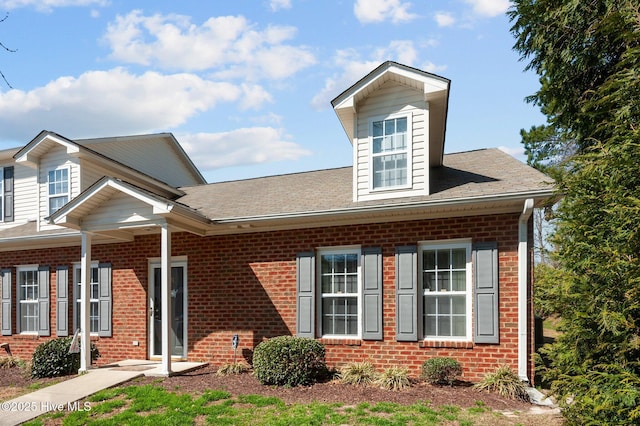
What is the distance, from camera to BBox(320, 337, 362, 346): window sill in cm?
938

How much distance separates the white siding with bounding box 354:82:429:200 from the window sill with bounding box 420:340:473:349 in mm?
2803

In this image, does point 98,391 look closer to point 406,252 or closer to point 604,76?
point 406,252

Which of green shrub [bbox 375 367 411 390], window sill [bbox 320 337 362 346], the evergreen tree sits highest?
the evergreen tree

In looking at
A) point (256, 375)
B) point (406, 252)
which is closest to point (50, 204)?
point (256, 375)

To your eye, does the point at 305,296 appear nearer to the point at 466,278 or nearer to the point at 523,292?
the point at 466,278

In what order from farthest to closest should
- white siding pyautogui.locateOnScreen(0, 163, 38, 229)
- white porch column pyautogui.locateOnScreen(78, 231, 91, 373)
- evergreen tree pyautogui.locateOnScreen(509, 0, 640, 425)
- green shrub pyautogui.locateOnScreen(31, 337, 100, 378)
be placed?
white siding pyautogui.locateOnScreen(0, 163, 38, 229) < green shrub pyautogui.locateOnScreen(31, 337, 100, 378) < white porch column pyautogui.locateOnScreen(78, 231, 91, 373) < evergreen tree pyautogui.locateOnScreen(509, 0, 640, 425)

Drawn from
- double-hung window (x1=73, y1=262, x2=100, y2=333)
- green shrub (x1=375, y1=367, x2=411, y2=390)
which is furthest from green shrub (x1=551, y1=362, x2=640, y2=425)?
double-hung window (x1=73, y1=262, x2=100, y2=333)

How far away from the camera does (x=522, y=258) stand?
8383mm

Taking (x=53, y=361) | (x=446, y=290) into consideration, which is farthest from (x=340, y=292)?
(x=53, y=361)

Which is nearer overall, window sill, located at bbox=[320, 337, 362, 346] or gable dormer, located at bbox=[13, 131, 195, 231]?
window sill, located at bbox=[320, 337, 362, 346]

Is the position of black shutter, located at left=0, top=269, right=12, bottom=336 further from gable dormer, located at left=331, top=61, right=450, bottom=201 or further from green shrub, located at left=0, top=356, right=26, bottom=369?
gable dormer, located at left=331, top=61, right=450, bottom=201

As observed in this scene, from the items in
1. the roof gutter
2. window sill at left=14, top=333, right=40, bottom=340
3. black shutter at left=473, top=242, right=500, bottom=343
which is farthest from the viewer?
window sill at left=14, top=333, right=40, bottom=340

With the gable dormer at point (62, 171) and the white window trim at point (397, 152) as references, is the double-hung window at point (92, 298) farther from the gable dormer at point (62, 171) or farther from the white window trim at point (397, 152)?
the white window trim at point (397, 152)

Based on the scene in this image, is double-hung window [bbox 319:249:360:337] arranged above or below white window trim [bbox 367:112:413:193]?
below
